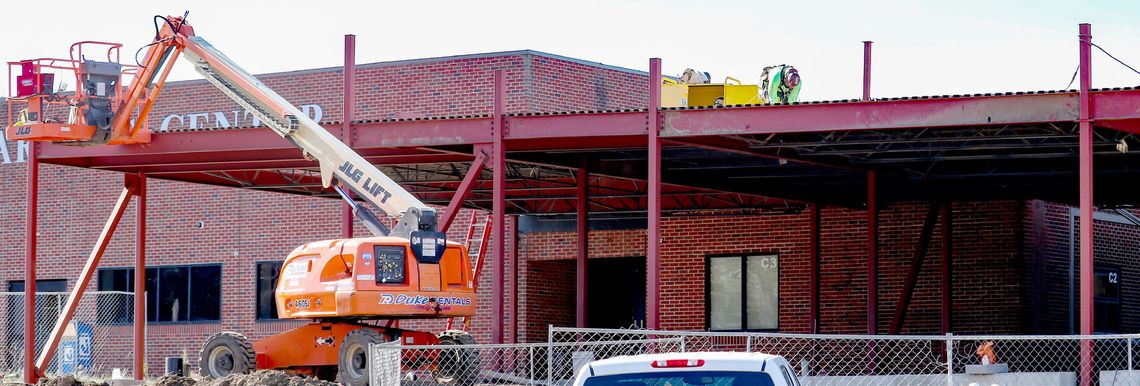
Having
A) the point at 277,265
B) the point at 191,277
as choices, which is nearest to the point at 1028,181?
the point at 277,265

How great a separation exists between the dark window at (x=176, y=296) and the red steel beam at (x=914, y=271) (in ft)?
49.8

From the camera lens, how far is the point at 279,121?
2500cm

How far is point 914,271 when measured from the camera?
102ft

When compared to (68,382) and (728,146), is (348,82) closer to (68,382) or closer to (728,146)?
(728,146)

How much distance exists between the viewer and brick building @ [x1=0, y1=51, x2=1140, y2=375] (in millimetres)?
33156

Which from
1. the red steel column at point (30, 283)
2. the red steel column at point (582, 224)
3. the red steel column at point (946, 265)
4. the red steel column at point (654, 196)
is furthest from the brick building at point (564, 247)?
the red steel column at point (654, 196)

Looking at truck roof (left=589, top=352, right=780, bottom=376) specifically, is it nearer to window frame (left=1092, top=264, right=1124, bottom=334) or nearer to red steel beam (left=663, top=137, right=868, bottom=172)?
red steel beam (left=663, top=137, right=868, bottom=172)

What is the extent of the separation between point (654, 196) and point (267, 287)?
16.9 meters

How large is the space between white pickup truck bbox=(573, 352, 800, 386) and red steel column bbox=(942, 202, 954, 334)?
2155 cm

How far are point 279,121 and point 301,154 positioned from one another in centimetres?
179

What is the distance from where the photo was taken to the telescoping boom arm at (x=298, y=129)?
2370 cm

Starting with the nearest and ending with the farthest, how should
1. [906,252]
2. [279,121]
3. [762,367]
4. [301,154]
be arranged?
[762,367] < [279,121] < [301,154] < [906,252]

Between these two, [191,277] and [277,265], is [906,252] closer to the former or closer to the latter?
[277,265]

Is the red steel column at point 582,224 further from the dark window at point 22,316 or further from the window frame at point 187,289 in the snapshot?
the dark window at point 22,316
